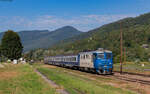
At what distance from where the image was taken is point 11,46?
289 ft

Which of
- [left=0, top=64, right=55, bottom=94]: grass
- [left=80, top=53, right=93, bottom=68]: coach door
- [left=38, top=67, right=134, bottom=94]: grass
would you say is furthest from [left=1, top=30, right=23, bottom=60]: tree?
[left=38, top=67, right=134, bottom=94]: grass

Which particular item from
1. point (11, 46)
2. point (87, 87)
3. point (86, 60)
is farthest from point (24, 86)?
point (11, 46)

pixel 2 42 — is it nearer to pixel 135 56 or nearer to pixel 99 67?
pixel 135 56

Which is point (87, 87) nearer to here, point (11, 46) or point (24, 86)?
point (24, 86)

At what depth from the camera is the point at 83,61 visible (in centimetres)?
4353

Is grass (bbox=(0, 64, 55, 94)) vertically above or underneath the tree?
underneath

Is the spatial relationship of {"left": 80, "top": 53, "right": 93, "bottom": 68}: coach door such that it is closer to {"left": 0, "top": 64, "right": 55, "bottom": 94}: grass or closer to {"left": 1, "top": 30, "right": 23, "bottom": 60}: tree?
{"left": 0, "top": 64, "right": 55, "bottom": 94}: grass

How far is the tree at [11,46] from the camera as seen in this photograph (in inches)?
3462

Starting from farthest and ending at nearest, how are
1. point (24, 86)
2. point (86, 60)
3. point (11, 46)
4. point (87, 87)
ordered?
point (11, 46) < point (86, 60) < point (24, 86) < point (87, 87)

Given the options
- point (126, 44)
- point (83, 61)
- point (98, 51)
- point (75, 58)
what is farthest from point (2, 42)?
point (126, 44)

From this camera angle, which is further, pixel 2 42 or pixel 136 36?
pixel 136 36

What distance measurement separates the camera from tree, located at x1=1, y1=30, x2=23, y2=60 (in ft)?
289

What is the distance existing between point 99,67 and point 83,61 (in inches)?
281

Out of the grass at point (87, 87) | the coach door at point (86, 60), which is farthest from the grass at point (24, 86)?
the coach door at point (86, 60)
